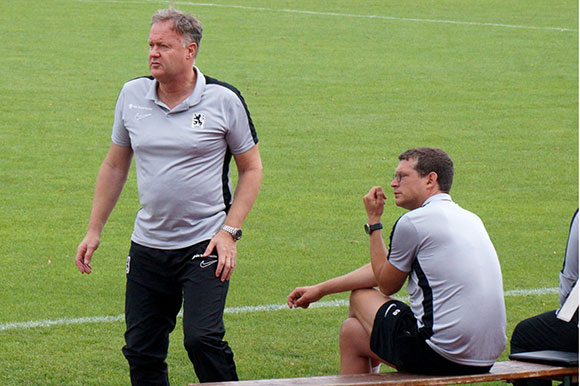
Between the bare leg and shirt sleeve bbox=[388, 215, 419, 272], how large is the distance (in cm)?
41

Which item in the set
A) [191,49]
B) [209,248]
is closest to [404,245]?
[209,248]

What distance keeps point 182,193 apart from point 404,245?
1136mm

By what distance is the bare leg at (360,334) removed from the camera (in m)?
5.77

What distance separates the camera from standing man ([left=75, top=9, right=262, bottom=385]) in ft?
17.5

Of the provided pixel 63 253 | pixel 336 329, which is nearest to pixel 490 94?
pixel 63 253

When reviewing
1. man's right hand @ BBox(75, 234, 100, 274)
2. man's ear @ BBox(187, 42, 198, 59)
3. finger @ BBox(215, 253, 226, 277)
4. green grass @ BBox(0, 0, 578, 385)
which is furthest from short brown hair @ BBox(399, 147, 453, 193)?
green grass @ BBox(0, 0, 578, 385)

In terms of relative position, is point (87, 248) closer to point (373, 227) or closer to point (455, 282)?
point (373, 227)

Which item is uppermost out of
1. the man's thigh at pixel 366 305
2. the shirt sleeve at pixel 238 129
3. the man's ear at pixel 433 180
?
the shirt sleeve at pixel 238 129

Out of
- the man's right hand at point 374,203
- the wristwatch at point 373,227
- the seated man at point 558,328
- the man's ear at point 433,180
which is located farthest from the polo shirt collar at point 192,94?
the seated man at point 558,328

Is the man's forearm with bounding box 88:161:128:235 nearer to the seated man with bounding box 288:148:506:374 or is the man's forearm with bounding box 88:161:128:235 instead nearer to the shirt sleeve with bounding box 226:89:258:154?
the shirt sleeve with bounding box 226:89:258:154

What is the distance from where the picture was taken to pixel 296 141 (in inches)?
639

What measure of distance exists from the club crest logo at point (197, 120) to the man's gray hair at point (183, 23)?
0.36m

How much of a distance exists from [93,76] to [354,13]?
1170 centimetres

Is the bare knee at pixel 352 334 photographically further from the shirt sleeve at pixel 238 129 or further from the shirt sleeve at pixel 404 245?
the shirt sleeve at pixel 238 129
